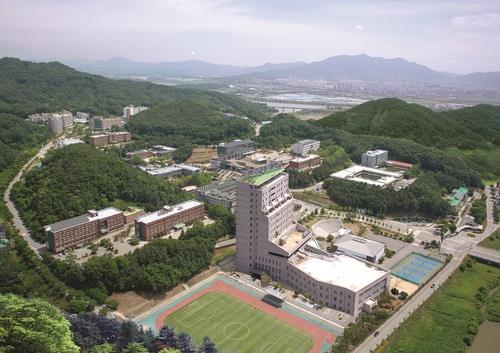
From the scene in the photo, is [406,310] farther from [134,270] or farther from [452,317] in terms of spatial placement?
[134,270]

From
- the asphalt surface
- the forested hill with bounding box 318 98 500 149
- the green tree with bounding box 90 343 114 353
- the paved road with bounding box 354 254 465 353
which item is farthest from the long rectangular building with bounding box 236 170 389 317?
the forested hill with bounding box 318 98 500 149

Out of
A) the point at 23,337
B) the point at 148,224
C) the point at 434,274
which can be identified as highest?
the point at 23,337

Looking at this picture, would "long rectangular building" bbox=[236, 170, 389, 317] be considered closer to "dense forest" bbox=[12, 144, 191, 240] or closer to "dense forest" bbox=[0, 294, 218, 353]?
"dense forest" bbox=[0, 294, 218, 353]

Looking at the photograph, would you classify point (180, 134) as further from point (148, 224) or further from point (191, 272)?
point (191, 272)

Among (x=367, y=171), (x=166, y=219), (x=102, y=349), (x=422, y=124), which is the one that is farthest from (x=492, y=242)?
(x=422, y=124)

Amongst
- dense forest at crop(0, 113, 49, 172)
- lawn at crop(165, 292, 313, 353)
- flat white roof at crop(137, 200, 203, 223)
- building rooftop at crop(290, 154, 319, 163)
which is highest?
dense forest at crop(0, 113, 49, 172)

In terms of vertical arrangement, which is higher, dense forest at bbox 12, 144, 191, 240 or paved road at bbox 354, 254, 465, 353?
dense forest at bbox 12, 144, 191, 240

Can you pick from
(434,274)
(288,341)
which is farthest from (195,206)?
(434,274)

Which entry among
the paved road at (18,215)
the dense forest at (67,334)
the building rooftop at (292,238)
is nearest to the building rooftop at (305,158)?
the building rooftop at (292,238)
